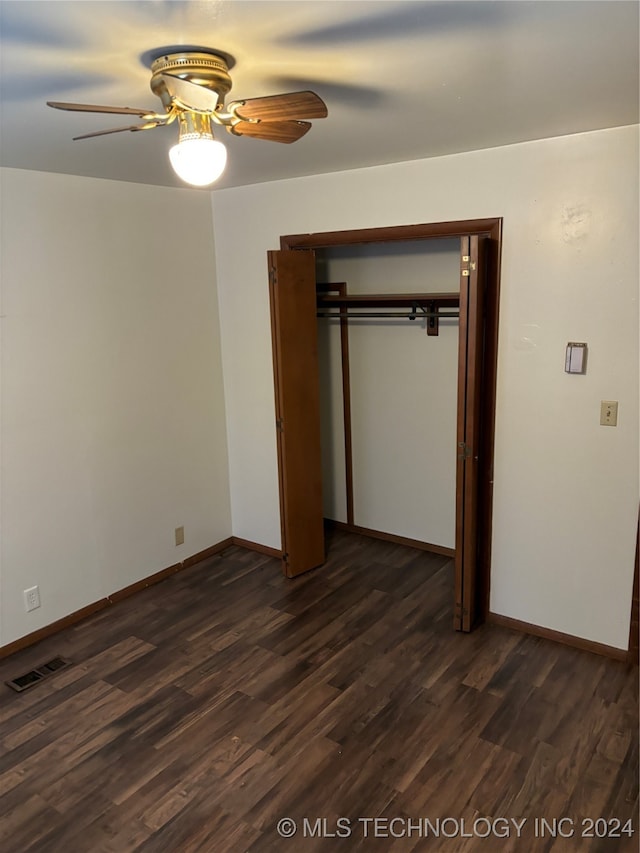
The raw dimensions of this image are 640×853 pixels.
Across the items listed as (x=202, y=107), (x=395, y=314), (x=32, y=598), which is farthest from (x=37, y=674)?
(x=395, y=314)

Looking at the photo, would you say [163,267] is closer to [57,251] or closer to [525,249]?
[57,251]

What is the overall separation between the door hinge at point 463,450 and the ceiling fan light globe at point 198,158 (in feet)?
6.18

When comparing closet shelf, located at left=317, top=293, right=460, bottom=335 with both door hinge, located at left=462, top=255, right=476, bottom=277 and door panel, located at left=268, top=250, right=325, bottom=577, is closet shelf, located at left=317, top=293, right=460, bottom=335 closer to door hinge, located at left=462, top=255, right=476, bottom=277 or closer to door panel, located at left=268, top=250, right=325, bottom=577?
door panel, located at left=268, top=250, right=325, bottom=577

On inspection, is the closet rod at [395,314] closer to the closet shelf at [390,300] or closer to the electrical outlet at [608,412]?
the closet shelf at [390,300]

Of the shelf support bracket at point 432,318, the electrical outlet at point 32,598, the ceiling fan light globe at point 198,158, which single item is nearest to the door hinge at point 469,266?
the shelf support bracket at point 432,318

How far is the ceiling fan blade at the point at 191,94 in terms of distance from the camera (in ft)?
5.37

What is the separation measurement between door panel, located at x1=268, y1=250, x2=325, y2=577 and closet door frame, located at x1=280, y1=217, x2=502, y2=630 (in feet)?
1.04

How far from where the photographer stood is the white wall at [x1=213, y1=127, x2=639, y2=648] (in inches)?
109

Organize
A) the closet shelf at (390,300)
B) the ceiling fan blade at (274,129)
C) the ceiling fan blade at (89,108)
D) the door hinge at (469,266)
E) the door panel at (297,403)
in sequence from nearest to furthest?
the ceiling fan blade at (89,108)
the ceiling fan blade at (274,129)
the door hinge at (469,266)
the door panel at (297,403)
the closet shelf at (390,300)

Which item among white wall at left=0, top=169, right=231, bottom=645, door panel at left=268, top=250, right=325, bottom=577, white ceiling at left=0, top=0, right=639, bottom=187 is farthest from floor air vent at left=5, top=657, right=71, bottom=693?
white ceiling at left=0, top=0, right=639, bottom=187

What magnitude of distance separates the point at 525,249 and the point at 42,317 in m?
2.44

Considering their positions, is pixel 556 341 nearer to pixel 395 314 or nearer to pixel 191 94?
pixel 395 314

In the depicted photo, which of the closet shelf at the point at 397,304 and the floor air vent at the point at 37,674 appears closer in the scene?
the floor air vent at the point at 37,674

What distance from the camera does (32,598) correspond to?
10.9 ft
